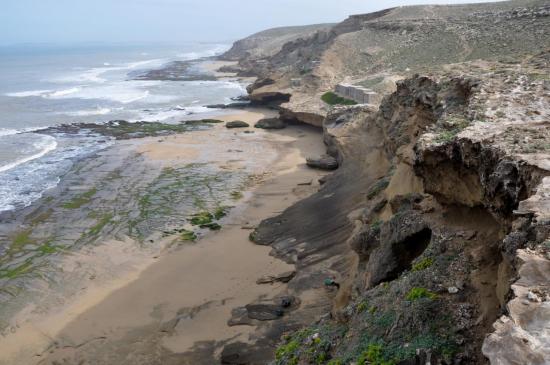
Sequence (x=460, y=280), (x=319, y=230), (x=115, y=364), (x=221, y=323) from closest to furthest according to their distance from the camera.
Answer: (x=460, y=280)
(x=115, y=364)
(x=221, y=323)
(x=319, y=230)

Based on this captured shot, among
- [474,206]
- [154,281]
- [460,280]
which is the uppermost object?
[474,206]

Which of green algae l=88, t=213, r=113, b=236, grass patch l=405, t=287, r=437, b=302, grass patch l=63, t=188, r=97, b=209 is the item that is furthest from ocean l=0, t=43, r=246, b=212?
grass patch l=405, t=287, r=437, b=302

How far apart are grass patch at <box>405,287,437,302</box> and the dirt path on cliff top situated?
4.92m

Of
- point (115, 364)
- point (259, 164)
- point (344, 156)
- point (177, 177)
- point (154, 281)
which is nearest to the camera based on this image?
point (115, 364)

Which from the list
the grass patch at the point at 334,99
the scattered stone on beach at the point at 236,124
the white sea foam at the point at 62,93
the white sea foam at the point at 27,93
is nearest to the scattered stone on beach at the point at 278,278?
the grass patch at the point at 334,99

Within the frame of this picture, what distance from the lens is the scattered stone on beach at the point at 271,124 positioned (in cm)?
3423

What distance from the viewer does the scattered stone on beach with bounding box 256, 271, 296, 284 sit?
1321 centimetres

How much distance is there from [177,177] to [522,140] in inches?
722

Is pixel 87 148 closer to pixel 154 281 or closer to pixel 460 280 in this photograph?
pixel 154 281

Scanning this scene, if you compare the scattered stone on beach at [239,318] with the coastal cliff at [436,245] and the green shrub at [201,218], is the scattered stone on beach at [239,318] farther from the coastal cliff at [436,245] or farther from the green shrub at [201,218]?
the green shrub at [201,218]

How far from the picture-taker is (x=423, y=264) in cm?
734

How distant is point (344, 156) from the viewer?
22.2 m

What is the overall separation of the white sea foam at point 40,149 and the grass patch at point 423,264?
23.9 m

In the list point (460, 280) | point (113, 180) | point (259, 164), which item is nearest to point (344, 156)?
point (259, 164)
